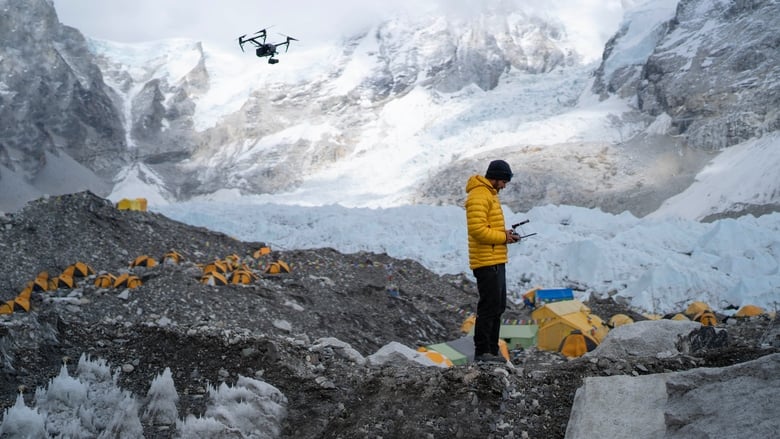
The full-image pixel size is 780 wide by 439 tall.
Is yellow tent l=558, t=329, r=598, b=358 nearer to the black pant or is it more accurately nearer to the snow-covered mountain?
the black pant

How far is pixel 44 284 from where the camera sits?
9000 mm

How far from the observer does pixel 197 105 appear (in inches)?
3927

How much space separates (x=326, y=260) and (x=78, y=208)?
480cm

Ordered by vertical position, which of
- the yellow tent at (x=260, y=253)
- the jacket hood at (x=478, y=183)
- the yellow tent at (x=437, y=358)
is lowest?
the yellow tent at (x=260, y=253)

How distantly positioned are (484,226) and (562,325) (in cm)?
424

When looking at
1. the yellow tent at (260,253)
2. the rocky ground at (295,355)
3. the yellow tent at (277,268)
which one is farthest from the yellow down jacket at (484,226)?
the yellow tent at (260,253)

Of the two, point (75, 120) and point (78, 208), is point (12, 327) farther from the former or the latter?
point (75, 120)

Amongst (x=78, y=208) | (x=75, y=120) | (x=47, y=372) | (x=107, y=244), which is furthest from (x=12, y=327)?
(x=75, y=120)

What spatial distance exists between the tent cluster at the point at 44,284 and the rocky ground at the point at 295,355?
0.18 m

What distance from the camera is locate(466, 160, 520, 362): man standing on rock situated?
170 inches

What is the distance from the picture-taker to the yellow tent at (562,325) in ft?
26.3

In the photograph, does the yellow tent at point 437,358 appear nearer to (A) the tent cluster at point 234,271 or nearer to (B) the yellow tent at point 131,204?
(A) the tent cluster at point 234,271

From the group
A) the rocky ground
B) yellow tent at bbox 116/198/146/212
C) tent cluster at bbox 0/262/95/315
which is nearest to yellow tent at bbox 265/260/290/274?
the rocky ground

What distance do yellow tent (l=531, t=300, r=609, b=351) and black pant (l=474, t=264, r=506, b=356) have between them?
12.3ft
